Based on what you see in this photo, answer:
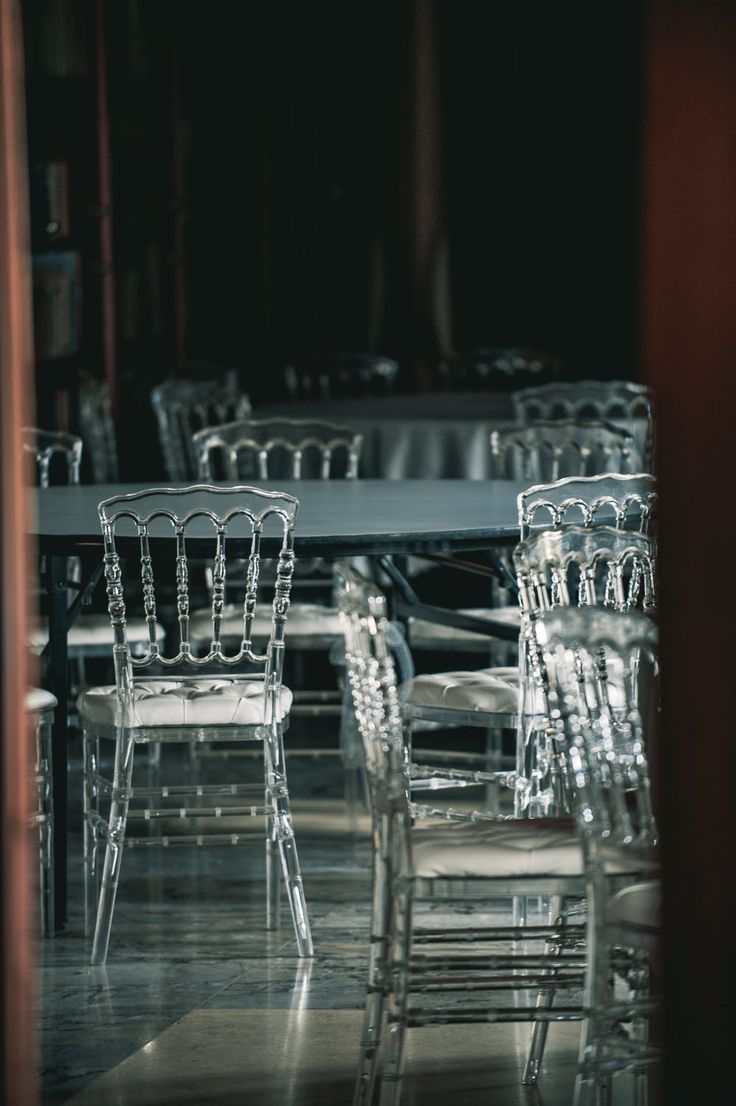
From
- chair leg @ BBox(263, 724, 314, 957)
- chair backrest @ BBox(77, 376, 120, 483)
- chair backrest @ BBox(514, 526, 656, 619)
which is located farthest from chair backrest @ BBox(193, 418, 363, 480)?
chair backrest @ BBox(514, 526, 656, 619)

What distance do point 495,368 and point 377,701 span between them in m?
6.50

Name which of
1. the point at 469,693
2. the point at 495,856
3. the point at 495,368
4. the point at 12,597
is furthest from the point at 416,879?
the point at 495,368

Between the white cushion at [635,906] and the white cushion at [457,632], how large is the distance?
80.3 inches

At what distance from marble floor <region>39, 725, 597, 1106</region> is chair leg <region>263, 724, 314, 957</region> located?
0.22ft

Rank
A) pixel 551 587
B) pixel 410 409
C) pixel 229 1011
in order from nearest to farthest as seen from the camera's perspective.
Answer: pixel 229 1011 < pixel 551 587 < pixel 410 409

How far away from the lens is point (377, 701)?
9.20 ft

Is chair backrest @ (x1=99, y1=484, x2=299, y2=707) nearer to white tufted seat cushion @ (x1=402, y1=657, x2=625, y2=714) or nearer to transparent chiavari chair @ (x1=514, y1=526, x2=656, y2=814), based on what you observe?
white tufted seat cushion @ (x1=402, y1=657, x2=625, y2=714)

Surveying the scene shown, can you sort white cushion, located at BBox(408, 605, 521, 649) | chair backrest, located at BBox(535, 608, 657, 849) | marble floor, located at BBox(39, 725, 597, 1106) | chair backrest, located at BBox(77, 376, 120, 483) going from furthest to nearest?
chair backrest, located at BBox(77, 376, 120, 483)
white cushion, located at BBox(408, 605, 521, 649)
marble floor, located at BBox(39, 725, 597, 1106)
chair backrest, located at BBox(535, 608, 657, 849)

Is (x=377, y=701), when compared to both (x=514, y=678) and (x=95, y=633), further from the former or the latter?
(x=95, y=633)

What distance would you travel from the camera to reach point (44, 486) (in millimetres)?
5301

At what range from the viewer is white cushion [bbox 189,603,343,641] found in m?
4.92

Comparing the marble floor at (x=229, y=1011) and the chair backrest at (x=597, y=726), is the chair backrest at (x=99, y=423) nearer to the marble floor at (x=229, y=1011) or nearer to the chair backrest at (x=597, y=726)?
the marble floor at (x=229, y=1011)

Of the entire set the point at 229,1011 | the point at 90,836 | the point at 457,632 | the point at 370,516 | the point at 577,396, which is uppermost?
the point at 577,396

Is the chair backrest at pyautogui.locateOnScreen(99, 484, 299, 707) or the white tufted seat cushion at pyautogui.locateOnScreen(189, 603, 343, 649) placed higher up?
the chair backrest at pyautogui.locateOnScreen(99, 484, 299, 707)
